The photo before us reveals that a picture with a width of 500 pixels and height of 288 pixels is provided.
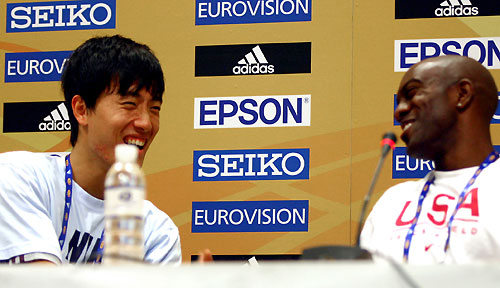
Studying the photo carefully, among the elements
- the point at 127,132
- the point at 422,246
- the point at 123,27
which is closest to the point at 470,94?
the point at 422,246

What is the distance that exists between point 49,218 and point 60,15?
1459 mm

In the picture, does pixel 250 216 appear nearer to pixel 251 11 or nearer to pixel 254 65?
pixel 254 65

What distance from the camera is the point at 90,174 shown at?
86.3 inches

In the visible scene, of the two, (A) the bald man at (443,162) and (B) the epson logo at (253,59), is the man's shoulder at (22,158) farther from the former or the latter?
(B) the epson logo at (253,59)

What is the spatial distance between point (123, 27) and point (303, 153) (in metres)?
0.94

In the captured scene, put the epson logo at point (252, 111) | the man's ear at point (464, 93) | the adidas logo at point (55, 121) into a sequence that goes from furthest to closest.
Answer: the adidas logo at point (55, 121) → the epson logo at point (252, 111) → the man's ear at point (464, 93)

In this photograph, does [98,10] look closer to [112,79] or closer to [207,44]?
[207,44]

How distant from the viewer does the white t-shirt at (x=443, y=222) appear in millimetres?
1830

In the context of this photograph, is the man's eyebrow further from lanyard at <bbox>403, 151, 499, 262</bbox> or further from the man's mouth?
the man's mouth

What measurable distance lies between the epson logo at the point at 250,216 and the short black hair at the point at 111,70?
90 centimetres

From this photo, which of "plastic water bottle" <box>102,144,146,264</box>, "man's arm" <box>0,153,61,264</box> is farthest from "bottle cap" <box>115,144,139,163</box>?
"man's arm" <box>0,153,61,264</box>

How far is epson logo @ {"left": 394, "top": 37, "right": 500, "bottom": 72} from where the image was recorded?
2.89 m

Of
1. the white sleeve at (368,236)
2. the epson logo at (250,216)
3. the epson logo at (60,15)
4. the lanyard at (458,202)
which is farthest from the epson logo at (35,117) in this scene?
the lanyard at (458,202)

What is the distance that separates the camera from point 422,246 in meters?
1.89
